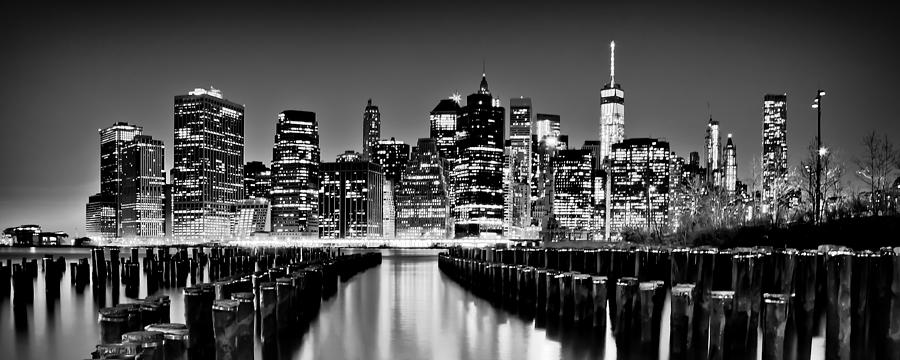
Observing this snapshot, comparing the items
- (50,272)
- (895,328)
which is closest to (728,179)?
(50,272)

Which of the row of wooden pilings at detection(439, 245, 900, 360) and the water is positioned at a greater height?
the row of wooden pilings at detection(439, 245, 900, 360)

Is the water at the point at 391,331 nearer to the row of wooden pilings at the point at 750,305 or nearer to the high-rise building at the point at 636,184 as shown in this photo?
the row of wooden pilings at the point at 750,305

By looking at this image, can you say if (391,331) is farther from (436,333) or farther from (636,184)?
(636,184)

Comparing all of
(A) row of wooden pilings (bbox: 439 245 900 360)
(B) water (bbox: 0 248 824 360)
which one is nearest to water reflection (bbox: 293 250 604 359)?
(B) water (bbox: 0 248 824 360)

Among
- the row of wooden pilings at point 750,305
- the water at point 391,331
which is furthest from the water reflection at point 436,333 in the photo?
the row of wooden pilings at point 750,305

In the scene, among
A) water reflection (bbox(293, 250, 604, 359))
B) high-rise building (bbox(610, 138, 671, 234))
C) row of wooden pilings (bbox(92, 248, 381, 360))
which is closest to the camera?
row of wooden pilings (bbox(92, 248, 381, 360))

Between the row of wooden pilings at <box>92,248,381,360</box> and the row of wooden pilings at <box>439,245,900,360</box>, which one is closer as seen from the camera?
the row of wooden pilings at <box>92,248,381,360</box>

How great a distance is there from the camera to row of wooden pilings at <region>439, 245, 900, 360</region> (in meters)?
12.8

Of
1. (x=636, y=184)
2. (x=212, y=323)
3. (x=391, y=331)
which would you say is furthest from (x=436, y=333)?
(x=636, y=184)

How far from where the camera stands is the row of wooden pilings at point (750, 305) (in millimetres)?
12789

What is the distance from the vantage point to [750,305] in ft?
49.6

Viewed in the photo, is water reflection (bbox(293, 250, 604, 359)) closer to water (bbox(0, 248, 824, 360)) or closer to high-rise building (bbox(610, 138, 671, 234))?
water (bbox(0, 248, 824, 360))

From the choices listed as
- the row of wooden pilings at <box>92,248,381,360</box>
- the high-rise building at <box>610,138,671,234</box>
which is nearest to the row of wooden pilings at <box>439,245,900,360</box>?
the row of wooden pilings at <box>92,248,381,360</box>

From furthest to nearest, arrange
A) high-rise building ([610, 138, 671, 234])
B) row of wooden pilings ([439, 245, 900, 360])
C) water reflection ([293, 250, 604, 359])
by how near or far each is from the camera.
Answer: high-rise building ([610, 138, 671, 234])
water reflection ([293, 250, 604, 359])
row of wooden pilings ([439, 245, 900, 360])
